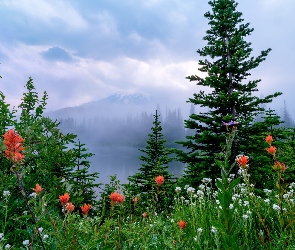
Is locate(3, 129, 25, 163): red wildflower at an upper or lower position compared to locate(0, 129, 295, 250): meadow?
upper

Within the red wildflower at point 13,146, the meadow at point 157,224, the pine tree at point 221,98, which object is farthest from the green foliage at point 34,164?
the pine tree at point 221,98

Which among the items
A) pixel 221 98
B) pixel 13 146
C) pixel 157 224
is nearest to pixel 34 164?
pixel 157 224

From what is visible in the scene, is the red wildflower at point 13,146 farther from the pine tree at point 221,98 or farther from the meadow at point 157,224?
the pine tree at point 221,98

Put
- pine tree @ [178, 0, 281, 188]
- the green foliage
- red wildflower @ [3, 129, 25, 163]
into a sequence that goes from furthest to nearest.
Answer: pine tree @ [178, 0, 281, 188] → the green foliage → red wildflower @ [3, 129, 25, 163]

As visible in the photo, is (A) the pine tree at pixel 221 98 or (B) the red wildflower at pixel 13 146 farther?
(A) the pine tree at pixel 221 98

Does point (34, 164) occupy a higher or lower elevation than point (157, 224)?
higher

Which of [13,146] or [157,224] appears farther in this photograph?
[157,224]

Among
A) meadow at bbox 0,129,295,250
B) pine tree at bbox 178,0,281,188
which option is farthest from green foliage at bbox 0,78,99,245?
pine tree at bbox 178,0,281,188

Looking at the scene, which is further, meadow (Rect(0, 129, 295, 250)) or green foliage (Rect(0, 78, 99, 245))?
green foliage (Rect(0, 78, 99, 245))

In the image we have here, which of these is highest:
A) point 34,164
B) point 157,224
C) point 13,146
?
point 13,146

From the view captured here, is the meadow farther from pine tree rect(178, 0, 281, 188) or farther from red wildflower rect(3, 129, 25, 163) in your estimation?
pine tree rect(178, 0, 281, 188)

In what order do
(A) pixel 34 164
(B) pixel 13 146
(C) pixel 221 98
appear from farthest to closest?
(C) pixel 221 98 → (A) pixel 34 164 → (B) pixel 13 146

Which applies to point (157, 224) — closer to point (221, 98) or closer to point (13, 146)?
point (13, 146)

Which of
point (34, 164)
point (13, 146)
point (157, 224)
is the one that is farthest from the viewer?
point (34, 164)
